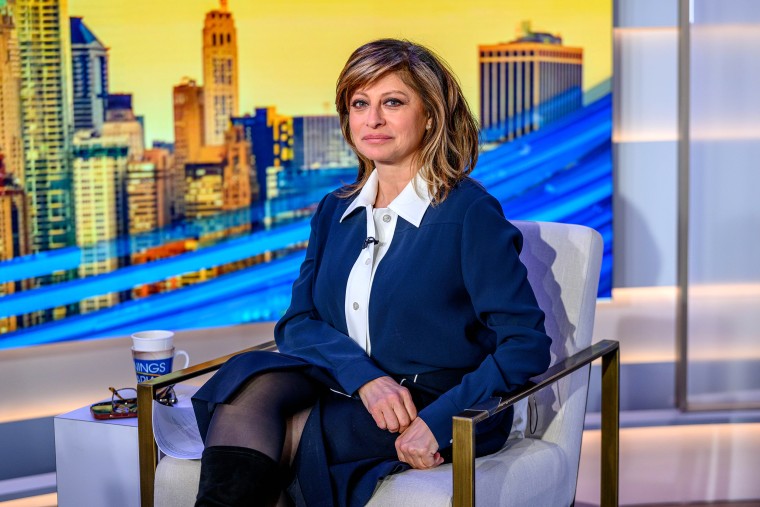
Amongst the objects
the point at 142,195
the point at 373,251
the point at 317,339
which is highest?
the point at 142,195

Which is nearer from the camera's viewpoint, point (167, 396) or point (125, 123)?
point (167, 396)

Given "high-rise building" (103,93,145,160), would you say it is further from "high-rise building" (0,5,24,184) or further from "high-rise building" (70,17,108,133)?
"high-rise building" (0,5,24,184)

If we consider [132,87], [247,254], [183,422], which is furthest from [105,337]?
[183,422]

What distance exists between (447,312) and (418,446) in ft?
0.95

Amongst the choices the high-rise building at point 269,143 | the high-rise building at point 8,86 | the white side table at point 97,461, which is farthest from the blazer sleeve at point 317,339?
the high-rise building at point 8,86

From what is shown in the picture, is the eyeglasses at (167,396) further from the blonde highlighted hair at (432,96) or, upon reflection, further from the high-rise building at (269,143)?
the high-rise building at (269,143)

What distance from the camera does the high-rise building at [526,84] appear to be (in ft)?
12.2

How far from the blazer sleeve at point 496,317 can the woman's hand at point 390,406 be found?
0.04 metres

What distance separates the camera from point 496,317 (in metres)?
2.18

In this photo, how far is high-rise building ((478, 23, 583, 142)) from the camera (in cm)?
371

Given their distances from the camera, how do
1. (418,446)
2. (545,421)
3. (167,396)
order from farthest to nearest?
(167,396), (545,421), (418,446)

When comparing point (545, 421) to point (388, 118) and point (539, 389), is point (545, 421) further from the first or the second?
point (388, 118)

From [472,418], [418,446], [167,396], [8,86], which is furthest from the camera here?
[8,86]

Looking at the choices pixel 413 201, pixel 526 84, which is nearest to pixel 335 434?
pixel 413 201
